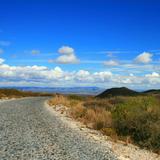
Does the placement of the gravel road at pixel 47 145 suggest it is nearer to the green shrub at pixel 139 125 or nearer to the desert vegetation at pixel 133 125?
the desert vegetation at pixel 133 125

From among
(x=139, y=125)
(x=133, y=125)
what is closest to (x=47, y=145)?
(x=139, y=125)

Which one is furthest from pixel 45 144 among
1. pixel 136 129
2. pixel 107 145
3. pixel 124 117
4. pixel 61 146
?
pixel 124 117

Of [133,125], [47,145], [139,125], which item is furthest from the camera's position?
[133,125]

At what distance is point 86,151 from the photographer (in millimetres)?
13555

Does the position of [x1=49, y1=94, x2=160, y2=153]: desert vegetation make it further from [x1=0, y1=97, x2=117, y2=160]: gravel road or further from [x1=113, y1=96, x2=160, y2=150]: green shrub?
[x1=0, y1=97, x2=117, y2=160]: gravel road

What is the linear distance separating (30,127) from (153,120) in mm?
6222

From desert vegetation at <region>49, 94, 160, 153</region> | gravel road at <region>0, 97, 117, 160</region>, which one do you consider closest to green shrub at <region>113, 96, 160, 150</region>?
desert vegetation at <region>49, 94, 160, 153</region>

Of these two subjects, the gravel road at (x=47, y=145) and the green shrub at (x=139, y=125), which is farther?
the green shrub at (x=139, y=125)

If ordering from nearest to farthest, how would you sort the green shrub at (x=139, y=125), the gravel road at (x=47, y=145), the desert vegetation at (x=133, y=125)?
the gravel road at (x=47, y=145) → the green shrub at (x=139, y=125) → the desert vegetation at (x=133, y=125)

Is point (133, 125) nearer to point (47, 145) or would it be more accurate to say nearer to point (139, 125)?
point (139, 125)

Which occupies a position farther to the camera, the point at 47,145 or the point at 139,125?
the point at 139,125

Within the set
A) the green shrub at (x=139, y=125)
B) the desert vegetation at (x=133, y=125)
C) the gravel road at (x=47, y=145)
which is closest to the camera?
the gravel road at (x=47, y=145)

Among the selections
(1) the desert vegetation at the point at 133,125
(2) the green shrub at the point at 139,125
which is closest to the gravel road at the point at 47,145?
(1) the desert vegetation at the point at 133,125

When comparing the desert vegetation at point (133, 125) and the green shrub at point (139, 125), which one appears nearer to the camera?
the green shrub at point (139, 125)
